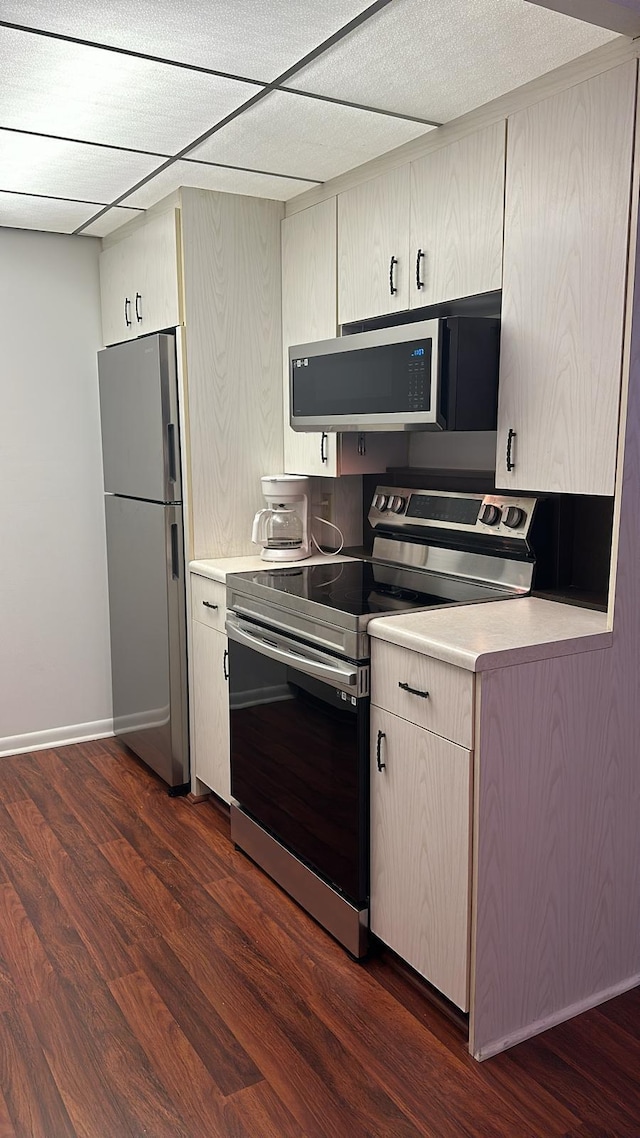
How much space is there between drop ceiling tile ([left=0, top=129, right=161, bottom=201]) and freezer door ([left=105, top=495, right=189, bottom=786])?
1.11m

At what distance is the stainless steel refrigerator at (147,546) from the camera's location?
3.21 m

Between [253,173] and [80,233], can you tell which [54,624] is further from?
[253,173]

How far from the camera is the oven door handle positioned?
7.43 ft

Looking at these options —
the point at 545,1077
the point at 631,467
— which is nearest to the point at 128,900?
the point at 545,1077

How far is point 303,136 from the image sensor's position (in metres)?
2.48

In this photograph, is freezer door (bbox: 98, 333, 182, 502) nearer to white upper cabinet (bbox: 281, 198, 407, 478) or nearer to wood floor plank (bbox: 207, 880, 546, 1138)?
white upper cabinet (bbox: 281, 198, 407, 478)

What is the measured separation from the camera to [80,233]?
3.73m

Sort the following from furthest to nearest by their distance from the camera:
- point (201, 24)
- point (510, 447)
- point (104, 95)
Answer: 1. point (510, 447)
2. point (104, 95)
3. point (201, 24)

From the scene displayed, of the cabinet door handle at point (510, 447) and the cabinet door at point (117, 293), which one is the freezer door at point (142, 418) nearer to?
the cabinet door at point (117, 293)

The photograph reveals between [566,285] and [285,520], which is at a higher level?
[566,285]

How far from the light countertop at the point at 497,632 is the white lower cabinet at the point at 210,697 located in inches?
39.4

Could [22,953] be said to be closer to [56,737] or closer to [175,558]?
[175,558]

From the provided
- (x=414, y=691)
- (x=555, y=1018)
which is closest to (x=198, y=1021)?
(x=555, y=1018)

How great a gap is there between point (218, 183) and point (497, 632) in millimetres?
1873
